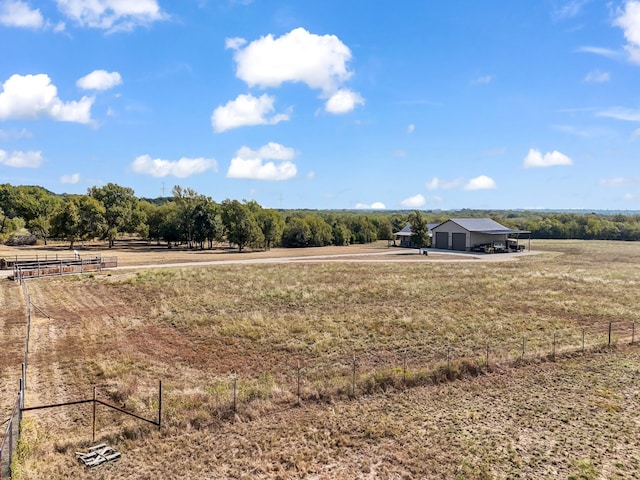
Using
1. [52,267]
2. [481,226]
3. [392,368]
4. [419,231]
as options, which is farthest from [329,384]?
[481,226]

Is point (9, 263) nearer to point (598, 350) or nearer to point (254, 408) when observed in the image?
point (254, 408)

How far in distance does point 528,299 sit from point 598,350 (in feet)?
36.3

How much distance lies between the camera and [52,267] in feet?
124

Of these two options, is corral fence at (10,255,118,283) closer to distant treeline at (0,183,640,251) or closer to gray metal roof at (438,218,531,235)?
distant treeline at (0,183,640,251)

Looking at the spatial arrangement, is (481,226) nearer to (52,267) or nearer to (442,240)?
(442,240)

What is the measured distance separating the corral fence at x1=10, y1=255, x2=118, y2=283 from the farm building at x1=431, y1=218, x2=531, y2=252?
2042 inches

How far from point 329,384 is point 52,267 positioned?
3524cm

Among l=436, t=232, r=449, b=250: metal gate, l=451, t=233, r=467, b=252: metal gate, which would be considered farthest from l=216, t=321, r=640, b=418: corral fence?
l=436, t=232, r=449, b=250: metal gate

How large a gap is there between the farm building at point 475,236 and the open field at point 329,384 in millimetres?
38986

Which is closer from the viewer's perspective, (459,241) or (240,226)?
(459,241)

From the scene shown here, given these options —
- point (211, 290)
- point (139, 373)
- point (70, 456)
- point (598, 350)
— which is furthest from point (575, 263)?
point (70, 456)

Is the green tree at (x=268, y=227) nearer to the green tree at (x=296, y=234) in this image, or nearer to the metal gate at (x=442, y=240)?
the green tree at (x=296, y=234)

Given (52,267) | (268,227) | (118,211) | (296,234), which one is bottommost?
(52,267)

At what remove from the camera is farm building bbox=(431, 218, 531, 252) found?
6631 centimetres
